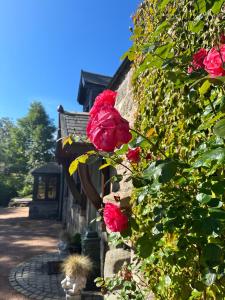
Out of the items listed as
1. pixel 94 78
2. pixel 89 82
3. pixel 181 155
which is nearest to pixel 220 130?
pixel 181 155

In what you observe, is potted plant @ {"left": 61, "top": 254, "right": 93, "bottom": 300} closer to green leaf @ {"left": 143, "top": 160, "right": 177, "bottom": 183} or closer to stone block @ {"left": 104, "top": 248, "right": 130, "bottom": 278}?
stone block @ {"left": 104, "top": 248, "right": 130, "bottom": 278}

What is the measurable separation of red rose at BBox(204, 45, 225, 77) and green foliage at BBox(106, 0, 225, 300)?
4 centimetres

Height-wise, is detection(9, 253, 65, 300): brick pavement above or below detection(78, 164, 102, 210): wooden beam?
below

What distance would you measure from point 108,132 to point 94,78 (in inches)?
448

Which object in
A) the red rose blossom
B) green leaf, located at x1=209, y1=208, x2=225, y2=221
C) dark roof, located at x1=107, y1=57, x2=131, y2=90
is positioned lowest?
green leaf, located at x1=209, y1=208, x2=225, y2=221

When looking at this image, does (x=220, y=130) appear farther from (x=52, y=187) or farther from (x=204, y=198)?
(x=52, y=187)

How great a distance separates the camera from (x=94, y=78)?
12047mm

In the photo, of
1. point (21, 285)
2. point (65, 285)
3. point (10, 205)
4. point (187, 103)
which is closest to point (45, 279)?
point (21, 285)

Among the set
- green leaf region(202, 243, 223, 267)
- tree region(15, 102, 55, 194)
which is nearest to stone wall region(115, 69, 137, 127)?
green leaf region(202, 243, 223, 267)

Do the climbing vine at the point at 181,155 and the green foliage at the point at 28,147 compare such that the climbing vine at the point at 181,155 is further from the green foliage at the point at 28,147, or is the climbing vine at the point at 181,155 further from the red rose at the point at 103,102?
the green foliage at the point at 28,147

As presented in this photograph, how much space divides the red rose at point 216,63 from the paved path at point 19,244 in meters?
4.90

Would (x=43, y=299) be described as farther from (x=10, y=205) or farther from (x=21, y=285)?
(x=10, y=205)

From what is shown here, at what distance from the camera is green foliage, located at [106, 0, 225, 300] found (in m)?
1.03

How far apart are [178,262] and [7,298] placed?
4309 mm
